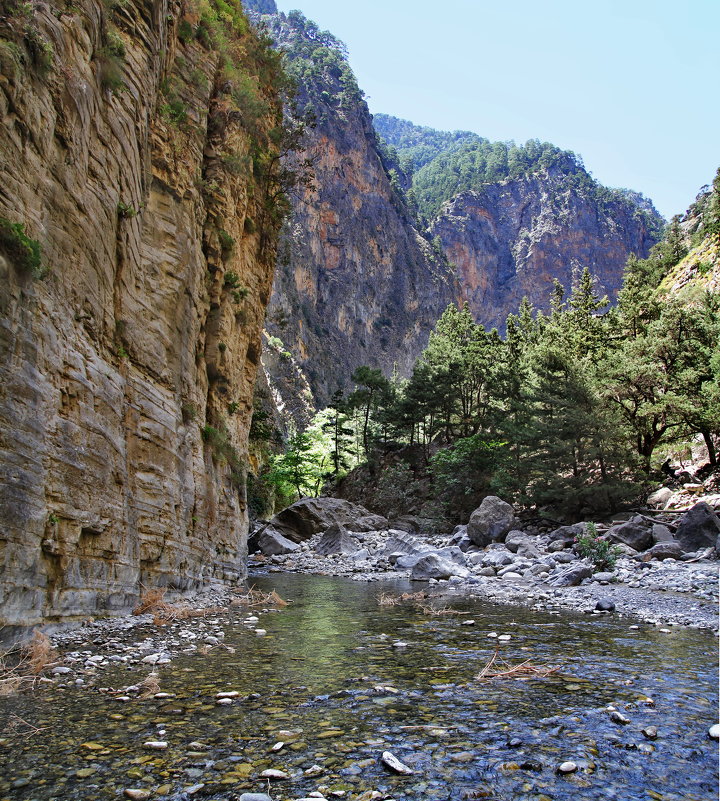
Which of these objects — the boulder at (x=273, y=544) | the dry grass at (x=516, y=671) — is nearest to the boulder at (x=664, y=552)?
the dry grass at (x=516, y=671)

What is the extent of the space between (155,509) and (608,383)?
74.2 feet

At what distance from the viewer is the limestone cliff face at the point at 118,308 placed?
7.29 m

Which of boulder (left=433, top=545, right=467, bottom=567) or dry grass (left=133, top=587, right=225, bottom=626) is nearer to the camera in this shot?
dry grass (left=133, top=587, right=225, bottom=626)

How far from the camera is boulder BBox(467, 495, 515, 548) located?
25266 mm

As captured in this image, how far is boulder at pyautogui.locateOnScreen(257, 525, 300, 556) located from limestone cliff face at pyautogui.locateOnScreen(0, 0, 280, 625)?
9101mm

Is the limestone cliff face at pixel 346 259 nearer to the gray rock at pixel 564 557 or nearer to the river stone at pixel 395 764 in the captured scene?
the gray rock at pixel 564 557

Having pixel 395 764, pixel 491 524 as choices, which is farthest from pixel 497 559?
pixel 395 764

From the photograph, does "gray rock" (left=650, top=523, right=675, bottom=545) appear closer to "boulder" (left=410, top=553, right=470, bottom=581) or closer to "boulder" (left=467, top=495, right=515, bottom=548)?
"boulder" (left=410, top=553, right=470, bottom=581)

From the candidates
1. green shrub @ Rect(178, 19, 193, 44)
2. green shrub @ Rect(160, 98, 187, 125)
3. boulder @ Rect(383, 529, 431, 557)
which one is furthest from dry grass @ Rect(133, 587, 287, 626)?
green shrub @ Rect(178, 19, 193, 44)

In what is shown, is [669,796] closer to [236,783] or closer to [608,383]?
[236,783]

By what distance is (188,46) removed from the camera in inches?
664

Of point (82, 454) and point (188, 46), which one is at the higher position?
point (188, 46)

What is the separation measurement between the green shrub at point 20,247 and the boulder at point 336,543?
21977mm

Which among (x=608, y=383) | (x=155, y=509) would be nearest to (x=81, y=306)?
(x=155, y=509)
